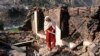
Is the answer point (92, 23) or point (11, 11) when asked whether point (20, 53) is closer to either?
point (92, 23)

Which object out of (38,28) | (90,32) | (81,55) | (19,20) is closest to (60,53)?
(81,55)

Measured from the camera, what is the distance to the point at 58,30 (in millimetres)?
9359

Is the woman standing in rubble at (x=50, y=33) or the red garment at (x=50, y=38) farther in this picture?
the red garment at (x=50, y=38)

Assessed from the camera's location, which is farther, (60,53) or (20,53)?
(20,53)

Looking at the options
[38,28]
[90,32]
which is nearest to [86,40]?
[90,32]

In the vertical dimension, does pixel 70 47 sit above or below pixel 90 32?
below

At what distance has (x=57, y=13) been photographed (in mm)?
9484

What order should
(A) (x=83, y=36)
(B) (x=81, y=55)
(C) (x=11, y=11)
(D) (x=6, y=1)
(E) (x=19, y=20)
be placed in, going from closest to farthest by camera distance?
(B) (x=81, y=55), (A) (x=83, y=36), (E) (x=19, y=20), (C) (x=11, y=11), (D) (x=6, y=1)

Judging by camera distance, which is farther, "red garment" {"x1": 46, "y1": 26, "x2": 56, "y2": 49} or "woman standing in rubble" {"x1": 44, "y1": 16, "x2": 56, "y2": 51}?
"red garment" {"x1": 46, "y1": 26, "x2": 56, "y2": 49}

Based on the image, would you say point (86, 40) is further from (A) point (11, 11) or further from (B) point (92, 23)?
(A) point (11, 11)

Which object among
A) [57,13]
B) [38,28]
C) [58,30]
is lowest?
[38,28]

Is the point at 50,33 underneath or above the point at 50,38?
above

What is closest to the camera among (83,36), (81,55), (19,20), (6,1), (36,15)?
(81,55)

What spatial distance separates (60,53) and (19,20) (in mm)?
24724
